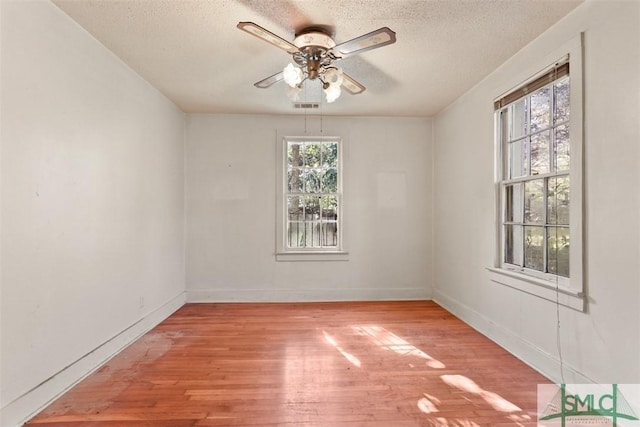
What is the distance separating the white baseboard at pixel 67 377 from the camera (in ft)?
5.86

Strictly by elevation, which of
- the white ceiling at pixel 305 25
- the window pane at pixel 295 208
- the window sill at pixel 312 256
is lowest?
the window sill at pixel 312 256

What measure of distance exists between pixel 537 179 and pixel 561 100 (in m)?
0.60

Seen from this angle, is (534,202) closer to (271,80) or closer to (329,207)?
(271,80)

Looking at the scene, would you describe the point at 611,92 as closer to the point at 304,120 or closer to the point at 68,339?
the point at 304,120

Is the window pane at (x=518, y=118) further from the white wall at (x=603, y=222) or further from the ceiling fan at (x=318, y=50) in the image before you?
the ceiling fan at (x=318, y=50)

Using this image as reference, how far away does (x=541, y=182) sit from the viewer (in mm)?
2570

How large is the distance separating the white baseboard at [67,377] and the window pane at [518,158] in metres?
3.78

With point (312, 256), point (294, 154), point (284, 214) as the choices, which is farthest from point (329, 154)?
point (312, 256)

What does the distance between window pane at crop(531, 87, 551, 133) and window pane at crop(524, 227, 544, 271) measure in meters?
0.83

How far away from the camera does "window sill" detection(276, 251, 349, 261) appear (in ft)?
14.5

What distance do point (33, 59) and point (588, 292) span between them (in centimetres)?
370

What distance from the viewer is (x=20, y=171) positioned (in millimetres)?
1834

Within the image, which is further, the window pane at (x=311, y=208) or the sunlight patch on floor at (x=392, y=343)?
the window pane at (x=311, y=208)

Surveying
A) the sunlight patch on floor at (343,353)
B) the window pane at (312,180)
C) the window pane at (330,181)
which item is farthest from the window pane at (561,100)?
the window pane at (312,180)
